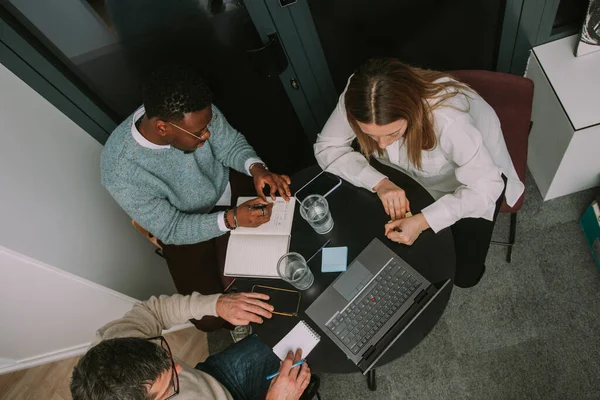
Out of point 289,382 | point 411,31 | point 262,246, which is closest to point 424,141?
point 262,246

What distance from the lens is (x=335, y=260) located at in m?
1.58

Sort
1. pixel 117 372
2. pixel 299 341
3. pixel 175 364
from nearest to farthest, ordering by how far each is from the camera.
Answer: pixel 117 372 → pixel 175 364 → pixel 299 341

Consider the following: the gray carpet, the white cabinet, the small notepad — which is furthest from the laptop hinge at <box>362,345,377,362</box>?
the white cabinet

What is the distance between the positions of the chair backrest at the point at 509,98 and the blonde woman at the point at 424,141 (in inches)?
7.9

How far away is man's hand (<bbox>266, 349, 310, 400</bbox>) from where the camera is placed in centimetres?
142

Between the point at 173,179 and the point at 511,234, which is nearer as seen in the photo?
the point at 173,179

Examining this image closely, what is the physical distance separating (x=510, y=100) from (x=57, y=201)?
1.89 metres

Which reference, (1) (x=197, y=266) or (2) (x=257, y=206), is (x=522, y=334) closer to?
(2) (x=257, y=206)

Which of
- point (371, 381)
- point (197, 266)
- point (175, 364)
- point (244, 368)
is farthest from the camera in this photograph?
point (371, 381)

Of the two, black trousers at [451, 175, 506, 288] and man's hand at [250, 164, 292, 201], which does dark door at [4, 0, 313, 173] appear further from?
black trousers at [451, 175, 506, 288]

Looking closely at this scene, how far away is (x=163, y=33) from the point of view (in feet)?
6.23

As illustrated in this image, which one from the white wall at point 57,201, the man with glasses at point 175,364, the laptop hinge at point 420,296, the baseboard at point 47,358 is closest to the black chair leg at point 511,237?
the laptop hinge at point 420,296

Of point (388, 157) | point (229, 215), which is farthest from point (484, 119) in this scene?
point (229, 215)

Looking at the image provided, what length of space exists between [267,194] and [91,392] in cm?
100
